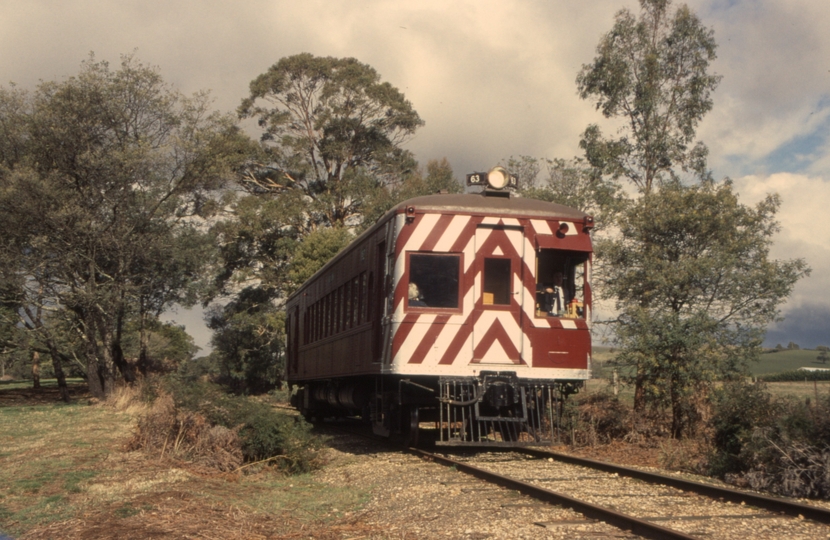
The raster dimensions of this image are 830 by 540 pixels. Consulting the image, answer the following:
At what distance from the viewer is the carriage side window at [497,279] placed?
10.7 metres

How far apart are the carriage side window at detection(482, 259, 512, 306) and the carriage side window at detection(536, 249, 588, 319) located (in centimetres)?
43

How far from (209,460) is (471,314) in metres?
3.69

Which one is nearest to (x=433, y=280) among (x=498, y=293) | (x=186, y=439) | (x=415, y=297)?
(x=415, y=297)

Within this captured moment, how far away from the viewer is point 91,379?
91.8 feet

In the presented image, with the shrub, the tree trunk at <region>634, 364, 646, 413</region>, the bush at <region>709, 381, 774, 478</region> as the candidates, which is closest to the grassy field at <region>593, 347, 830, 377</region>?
the tree trunk at <region>634, 364, 646, 413</region>

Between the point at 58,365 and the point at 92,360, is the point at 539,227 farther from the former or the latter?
the point at 58,365

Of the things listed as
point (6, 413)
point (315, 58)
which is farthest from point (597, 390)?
point (315, 58)

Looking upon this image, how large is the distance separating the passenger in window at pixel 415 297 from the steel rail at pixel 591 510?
229 centimetres

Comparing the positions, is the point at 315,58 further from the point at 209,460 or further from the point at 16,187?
the point at 209,460

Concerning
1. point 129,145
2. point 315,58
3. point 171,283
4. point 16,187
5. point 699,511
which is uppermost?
point 315,58

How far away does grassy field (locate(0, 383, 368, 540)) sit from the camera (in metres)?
6.27

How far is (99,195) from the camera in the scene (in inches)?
1027

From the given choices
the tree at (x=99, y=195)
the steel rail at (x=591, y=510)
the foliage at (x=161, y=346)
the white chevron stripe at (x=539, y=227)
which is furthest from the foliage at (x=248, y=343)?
the steel rail at (x=591, y=510)

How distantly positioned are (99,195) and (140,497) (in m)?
20.6
